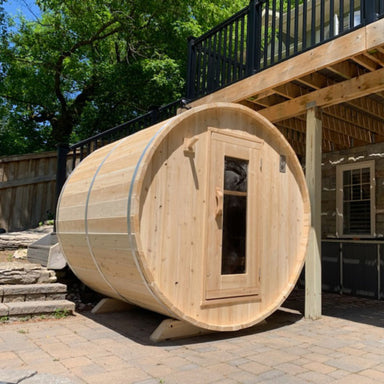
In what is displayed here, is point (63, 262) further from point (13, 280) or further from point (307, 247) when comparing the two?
point (307, 247)

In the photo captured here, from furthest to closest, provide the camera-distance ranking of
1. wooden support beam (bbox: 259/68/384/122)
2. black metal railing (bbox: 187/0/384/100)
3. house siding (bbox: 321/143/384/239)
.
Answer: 1. house siding (bbox: 321/143/384/239)
2. black metal railing (bbox: 187/0/384/100)
3. wooden support beam (bbox: 259/68/384/122)

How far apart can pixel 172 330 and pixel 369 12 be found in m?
3.66

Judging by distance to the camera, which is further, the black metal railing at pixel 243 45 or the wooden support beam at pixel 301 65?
the black metal railing at pixel 243 45

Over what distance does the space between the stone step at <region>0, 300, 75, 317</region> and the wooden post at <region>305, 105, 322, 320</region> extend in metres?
2.87

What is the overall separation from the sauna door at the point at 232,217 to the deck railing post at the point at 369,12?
1621 mm

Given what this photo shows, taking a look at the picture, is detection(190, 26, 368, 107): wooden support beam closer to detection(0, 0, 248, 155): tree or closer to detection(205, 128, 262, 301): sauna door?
detection(205, 128, 262, 301): sauna door

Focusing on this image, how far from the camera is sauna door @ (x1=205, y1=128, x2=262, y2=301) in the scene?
385cm

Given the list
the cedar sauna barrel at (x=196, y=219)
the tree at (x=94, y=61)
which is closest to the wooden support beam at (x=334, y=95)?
the cedar sauna barrel at (x=196, y=219)

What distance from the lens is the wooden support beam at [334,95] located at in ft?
14.3

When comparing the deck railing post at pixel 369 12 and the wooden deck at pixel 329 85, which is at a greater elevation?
the deck railing post at pixel 369 12

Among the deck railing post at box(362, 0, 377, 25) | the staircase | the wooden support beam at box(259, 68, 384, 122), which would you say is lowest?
the staircase

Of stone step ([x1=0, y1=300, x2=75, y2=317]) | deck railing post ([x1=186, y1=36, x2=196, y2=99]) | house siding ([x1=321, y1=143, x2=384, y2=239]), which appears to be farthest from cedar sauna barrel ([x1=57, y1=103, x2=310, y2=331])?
house siding ([x1=321, y1=143, x2=384, y2=239])

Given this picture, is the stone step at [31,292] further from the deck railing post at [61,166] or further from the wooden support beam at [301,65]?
the wooden support beam at [301,65]

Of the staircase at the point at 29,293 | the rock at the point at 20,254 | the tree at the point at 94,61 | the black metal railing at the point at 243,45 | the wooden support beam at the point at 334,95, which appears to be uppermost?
the tree at the point at 94,61
